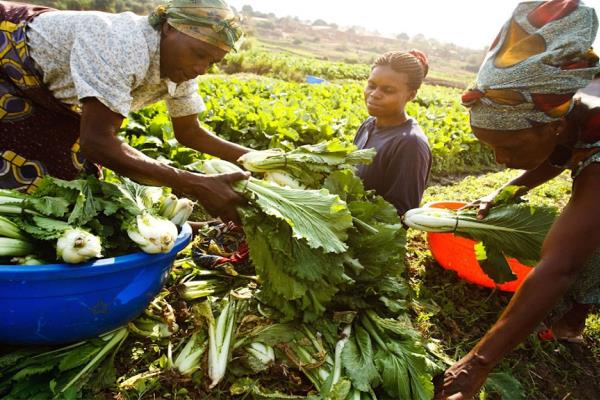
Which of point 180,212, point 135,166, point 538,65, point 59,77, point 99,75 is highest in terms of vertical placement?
point 538,65

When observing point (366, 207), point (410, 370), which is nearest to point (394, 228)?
point (366, 207)

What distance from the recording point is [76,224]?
1.99 metres

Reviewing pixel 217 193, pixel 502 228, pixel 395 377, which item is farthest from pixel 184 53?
pixel 502 228

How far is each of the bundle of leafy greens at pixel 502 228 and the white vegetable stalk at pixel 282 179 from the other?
A: 953mm

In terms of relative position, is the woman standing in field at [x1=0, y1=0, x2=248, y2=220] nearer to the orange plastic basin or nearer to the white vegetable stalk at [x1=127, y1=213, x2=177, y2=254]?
the white vegetable stalk at [x1=127, y1=213, x2=177, y2=254]

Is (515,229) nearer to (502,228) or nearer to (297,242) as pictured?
(502,228)

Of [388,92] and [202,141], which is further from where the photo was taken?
[388,92]

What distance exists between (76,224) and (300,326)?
1296 millimetres

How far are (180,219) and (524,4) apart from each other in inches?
79.9

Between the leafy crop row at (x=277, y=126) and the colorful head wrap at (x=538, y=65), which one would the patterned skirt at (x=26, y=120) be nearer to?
the leafy crop row at (x=277, y=126)

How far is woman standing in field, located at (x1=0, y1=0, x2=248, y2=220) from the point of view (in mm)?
2154

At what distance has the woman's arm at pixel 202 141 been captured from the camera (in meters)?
3.15

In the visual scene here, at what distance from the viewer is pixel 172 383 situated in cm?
224

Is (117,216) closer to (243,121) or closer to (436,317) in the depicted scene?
(436,317)
